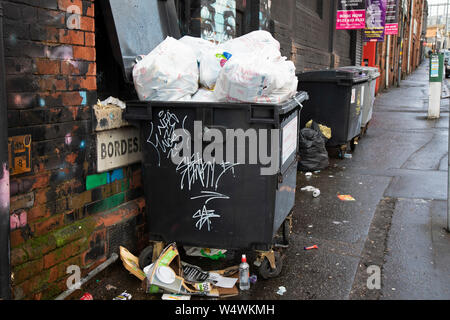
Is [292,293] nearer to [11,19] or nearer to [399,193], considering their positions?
[11,19]

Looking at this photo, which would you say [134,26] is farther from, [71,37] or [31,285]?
[31,285]

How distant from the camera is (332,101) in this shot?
7426mm

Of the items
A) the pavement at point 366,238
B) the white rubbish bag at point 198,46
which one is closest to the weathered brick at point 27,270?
the pavement at point 366,238

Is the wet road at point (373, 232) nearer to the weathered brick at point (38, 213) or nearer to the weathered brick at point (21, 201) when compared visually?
the weathered brick at point (38, 213)

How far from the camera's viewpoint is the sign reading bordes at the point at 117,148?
138 inches

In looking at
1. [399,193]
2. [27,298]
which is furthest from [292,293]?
[399,193]

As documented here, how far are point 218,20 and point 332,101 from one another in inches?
94.1

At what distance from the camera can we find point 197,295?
3.16 meters

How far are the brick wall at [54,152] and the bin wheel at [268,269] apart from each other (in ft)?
3.89

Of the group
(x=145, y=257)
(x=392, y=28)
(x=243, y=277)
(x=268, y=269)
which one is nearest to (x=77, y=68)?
(x=145, y=257)

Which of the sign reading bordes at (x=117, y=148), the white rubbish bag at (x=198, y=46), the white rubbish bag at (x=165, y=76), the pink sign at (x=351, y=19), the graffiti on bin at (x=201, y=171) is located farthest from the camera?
the pink sign at (x=351, y=19)

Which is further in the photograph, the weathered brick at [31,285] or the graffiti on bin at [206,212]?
the graffiti on bin at [206,212]

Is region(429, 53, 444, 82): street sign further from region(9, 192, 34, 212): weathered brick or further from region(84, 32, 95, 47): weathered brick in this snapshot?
region(9, 192, 34, 212): weathered brick

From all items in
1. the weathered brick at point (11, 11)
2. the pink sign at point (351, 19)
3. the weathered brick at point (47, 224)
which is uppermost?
the pink sign at point (351, 19)
